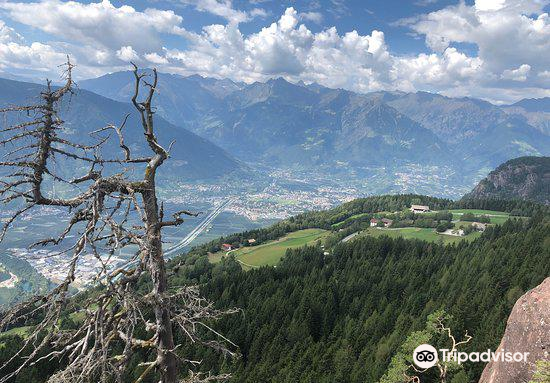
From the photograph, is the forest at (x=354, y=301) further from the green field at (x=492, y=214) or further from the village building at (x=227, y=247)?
the green field at (x=492, y=214)

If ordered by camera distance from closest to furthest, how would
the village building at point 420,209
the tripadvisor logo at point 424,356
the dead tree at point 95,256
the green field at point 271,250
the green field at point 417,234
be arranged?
the dead tree at point 95,256 < the tripadvisor logo at point 424,356 < the green field at point 271,250 < the green field at point 417,234 < the village building at point 420,209

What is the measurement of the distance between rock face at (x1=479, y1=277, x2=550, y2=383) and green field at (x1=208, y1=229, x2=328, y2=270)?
4187 inches

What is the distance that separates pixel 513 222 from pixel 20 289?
212043 millimetres

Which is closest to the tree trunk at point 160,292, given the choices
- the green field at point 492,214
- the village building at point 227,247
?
the village building at point 227,247

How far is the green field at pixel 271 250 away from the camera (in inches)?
5182

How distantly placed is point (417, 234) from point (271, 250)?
59.6m

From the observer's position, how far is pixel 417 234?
148125mm

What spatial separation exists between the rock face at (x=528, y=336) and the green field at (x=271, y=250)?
349ft

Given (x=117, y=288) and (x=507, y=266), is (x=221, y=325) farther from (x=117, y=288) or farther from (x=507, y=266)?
(x=117, y=288)

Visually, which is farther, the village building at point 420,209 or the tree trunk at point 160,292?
the village building at point 420,209

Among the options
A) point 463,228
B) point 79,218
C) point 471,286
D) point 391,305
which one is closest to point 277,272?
point 391,305

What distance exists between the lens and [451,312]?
5634 cm

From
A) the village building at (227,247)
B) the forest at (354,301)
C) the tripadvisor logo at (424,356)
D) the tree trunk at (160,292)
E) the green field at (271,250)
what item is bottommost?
the village building at (227,247)

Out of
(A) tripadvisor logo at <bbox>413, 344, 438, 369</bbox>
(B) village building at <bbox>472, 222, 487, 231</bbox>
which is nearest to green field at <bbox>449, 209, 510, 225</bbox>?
(B) village building at <bbox>472, 222, 487, 231</bbox>
